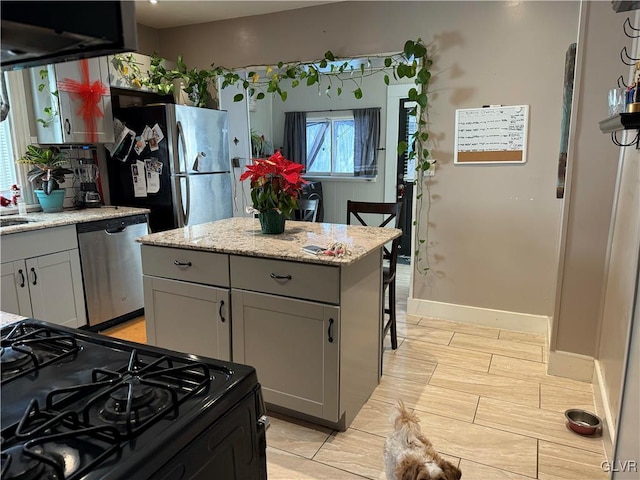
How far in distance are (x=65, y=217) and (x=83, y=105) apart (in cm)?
94

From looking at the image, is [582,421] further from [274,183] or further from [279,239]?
[274,183]

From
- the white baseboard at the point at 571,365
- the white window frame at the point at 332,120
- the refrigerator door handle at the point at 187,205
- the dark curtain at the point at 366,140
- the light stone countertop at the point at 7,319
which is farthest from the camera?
the white window frame at the point at 332,120

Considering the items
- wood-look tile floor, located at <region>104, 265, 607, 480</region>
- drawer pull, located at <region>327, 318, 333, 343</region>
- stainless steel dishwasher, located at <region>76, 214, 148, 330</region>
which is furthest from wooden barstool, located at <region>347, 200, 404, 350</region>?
stainless steel dishwasher, located at <region>76, 214, 148, 330</region>

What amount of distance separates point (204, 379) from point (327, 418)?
54.3 inches

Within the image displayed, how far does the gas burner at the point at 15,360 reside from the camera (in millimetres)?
903

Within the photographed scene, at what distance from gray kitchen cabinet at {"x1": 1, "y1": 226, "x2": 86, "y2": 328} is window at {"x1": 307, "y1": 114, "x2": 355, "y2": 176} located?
157 inches

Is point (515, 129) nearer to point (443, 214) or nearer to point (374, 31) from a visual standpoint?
point (443, 214)

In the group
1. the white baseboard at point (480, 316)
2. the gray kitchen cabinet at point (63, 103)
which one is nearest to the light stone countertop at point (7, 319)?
the gray kitchen cabinet at point (63, 103)

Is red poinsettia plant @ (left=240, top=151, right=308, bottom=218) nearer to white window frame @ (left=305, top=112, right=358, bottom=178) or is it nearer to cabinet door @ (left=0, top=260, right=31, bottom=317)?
cabinet door @ (left=0, top=260, right=31, bottom=317)

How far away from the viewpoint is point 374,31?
364cm

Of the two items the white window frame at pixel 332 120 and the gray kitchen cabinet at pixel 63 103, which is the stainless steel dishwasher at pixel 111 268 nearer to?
the gray kitchen cabinet at pixel 63 103

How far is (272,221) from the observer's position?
8.14 ft

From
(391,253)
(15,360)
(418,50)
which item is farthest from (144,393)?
(418,50)

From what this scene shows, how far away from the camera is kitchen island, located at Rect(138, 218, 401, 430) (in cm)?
202
